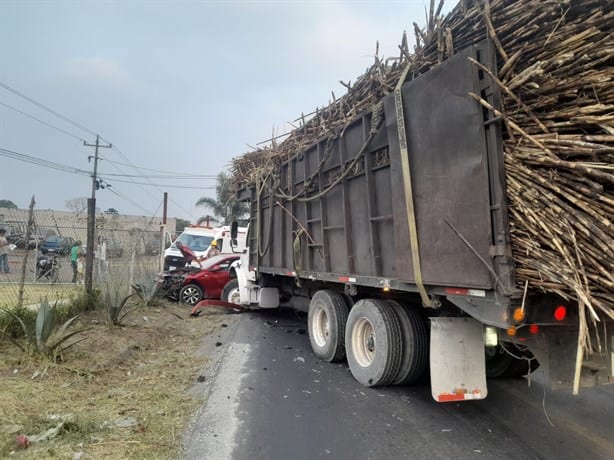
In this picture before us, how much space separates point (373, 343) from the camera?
4941 mm

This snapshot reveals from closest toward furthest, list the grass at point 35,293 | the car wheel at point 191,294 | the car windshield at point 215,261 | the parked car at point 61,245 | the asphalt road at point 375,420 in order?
the asphalt road at point 375,420, the grass at point 35,293, the car wheel at point 191,294, the car windshield at point 215,261, the parked car at point 61,245

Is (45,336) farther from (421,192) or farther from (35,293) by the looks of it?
(421,192)

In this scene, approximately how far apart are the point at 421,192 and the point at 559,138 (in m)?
1.21

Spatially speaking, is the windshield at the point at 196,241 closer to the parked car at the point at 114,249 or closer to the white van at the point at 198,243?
the white van at the point at 198,243

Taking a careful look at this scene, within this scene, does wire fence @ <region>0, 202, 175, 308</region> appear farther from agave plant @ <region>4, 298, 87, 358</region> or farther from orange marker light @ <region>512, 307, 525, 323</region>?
orange marker light @ <region>512, 307, 525, 323</region>

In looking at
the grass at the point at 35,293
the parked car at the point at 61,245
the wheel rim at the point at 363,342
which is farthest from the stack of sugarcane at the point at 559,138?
the parked car at the point at 61,245

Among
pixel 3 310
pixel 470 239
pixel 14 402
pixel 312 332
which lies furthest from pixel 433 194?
pixel 3 310

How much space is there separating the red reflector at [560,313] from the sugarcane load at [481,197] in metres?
0.02

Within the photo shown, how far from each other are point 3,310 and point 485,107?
248 inches

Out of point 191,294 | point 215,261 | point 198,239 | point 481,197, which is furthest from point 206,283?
point 481,197

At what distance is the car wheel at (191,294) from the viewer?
11.6m

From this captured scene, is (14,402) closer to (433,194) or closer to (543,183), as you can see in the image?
(433,194)

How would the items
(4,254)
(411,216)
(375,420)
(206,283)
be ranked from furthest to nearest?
(206,283) < (4,254) < (375,420) < (411,216)

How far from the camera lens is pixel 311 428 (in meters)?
3.79
